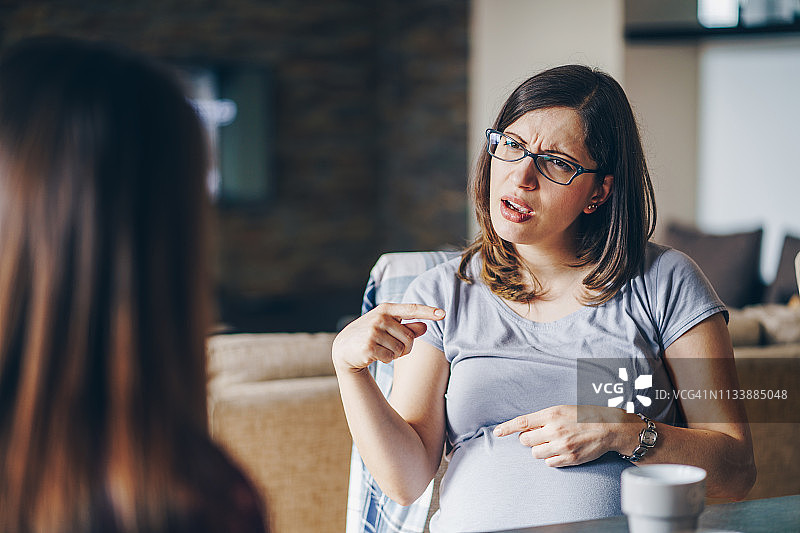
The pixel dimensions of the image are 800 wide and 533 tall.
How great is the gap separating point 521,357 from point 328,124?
5434 millimetres

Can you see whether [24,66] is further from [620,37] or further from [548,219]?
[620,37]

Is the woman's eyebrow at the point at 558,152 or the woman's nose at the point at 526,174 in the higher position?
the woman's eyebrow at the point at 558,152

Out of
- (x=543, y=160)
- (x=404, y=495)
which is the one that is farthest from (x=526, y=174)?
(x=404, y=495)

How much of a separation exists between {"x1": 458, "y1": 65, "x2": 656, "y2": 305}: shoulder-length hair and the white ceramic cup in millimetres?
578

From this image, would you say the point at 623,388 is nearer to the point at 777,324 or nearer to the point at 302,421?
the point at 302,421

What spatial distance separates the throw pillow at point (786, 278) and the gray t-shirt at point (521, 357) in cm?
216

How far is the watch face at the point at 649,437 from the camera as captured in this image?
1.17m

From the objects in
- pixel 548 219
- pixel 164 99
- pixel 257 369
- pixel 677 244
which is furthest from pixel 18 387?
pixel 677 244

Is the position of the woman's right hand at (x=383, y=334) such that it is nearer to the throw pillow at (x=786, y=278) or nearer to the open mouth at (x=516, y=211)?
the open mouth at (x=516, y=211)

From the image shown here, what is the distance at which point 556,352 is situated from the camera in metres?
1.29

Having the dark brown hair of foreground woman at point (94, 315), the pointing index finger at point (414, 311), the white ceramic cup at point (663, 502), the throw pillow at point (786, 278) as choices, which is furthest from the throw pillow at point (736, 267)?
the dark brown hair of foreground woman at point (94, 315)

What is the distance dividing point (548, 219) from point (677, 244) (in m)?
2.98

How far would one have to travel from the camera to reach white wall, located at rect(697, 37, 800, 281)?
4.79 m

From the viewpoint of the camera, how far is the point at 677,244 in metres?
4.08
